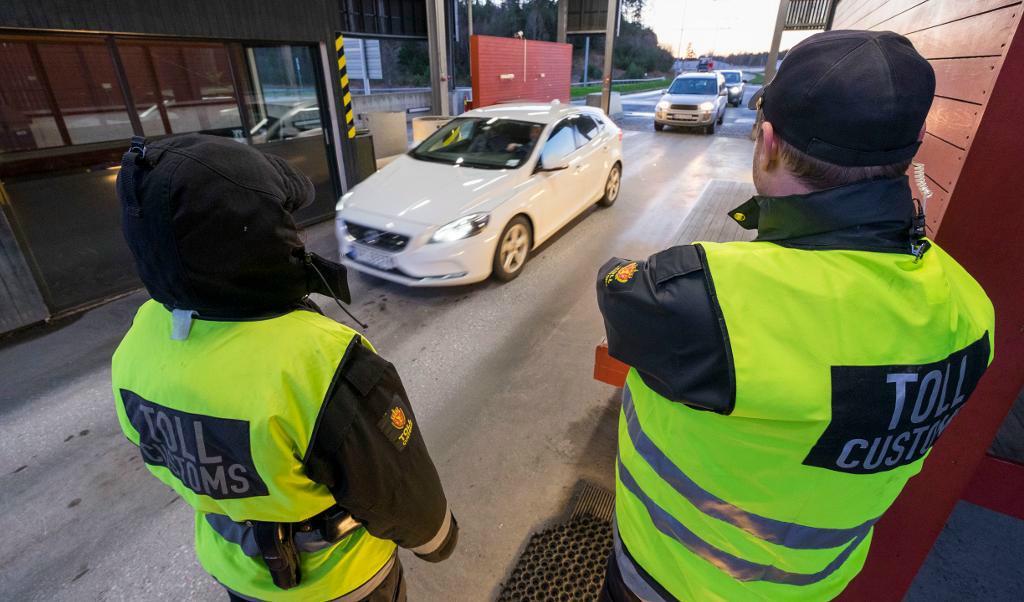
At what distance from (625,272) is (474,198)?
3590mm

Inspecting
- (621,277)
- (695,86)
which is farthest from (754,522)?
(695,86)

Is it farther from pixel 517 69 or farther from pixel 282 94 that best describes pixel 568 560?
pixel 517 69

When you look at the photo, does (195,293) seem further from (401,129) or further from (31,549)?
(401,129)

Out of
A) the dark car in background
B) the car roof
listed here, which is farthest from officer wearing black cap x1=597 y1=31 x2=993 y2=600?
the dark car in background

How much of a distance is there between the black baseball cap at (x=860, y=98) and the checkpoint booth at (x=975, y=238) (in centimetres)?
66

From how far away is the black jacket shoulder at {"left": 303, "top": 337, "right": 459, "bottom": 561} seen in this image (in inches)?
41.5

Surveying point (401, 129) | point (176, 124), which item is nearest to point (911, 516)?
point (176, 124)

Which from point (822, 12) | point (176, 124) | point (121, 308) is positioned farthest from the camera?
point (822, 12)

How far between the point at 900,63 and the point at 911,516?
63.4 inches

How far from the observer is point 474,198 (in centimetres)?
453

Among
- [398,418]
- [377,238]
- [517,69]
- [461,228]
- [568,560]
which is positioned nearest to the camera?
[398,418]

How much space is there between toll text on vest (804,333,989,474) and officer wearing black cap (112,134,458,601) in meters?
0.93

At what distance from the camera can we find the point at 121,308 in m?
4.66

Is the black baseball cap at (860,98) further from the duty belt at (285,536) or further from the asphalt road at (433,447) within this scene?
the asphalt road at (433,447)
